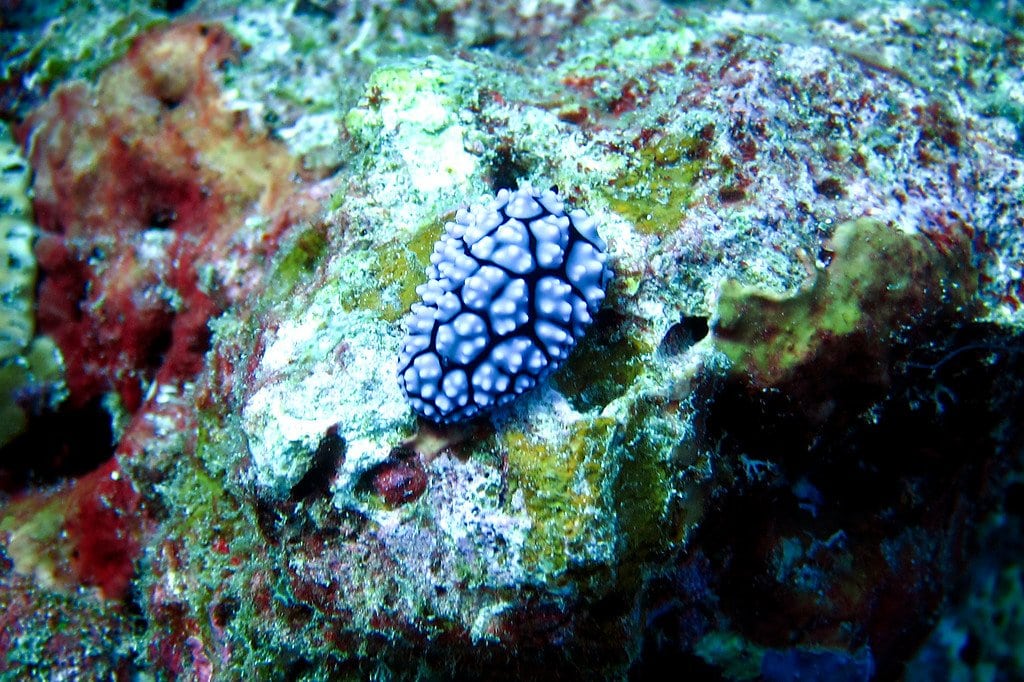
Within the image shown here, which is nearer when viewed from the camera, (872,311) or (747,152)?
(872,311)

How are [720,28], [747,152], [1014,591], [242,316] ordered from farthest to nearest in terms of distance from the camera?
1. [1014,591]
2. [720,28]
3. [242,316]
4. [747,152]

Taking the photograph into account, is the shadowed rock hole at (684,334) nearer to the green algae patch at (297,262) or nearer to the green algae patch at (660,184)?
the green algae patch at (660,184)

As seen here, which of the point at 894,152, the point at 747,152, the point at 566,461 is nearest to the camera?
the point at 566,461

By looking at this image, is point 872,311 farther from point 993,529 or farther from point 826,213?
point 993,529

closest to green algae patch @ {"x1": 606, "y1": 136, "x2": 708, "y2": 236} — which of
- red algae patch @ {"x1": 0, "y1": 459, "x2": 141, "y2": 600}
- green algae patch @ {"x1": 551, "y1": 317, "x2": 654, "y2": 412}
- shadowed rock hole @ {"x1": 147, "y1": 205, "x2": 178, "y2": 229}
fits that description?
green algae patch @ {"x1": 551, "y1": 317, "x2": 654, "y2": 412}

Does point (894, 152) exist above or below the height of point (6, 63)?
above

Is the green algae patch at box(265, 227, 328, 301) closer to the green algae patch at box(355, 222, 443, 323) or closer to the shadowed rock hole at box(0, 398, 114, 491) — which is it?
the green algae patch at box(355, 222, 443, 323)

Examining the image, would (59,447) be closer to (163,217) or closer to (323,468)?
(163,217)

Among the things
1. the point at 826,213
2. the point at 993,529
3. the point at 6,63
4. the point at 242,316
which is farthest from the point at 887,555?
the point at 6,63
